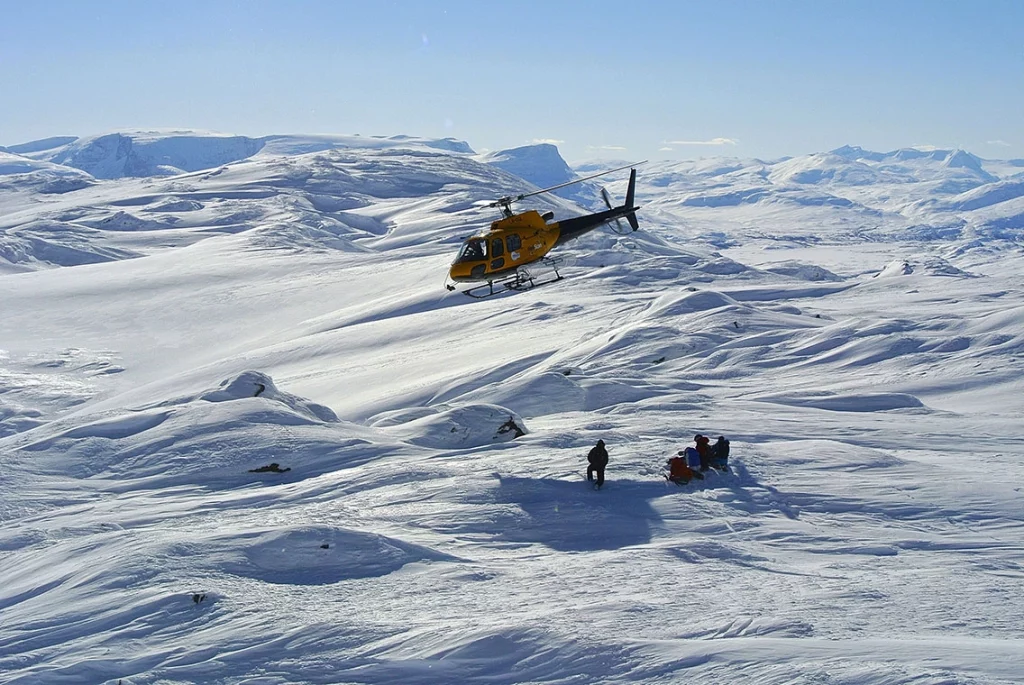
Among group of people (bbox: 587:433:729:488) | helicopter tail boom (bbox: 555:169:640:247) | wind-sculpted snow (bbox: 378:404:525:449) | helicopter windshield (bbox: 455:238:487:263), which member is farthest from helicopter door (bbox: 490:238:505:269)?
group of people (bbox: 587:433:729:488)

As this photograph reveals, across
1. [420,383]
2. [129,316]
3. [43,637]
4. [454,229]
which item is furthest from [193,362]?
[454,229]

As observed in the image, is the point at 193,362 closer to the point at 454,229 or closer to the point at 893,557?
the point at 893,557

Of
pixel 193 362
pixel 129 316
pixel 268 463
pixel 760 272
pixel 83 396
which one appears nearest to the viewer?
pixel 268 463

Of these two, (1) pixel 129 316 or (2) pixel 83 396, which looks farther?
(1) pixel 129 316

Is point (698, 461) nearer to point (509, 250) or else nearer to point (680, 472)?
point (680, 472)

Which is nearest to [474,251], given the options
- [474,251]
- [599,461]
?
[474,251]

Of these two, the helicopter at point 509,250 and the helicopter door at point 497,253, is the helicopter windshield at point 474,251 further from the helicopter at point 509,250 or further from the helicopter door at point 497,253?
the helicopter door at point 497,253

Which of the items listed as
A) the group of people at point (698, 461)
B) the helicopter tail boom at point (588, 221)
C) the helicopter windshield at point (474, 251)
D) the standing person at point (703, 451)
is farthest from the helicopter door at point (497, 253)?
the standing person at point (703, 451)
